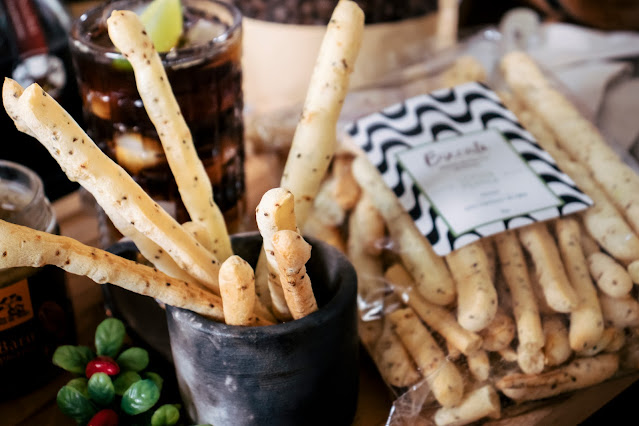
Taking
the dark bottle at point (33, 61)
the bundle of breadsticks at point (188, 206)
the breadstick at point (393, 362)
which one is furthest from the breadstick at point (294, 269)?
the dark bottle at point (33, 61)

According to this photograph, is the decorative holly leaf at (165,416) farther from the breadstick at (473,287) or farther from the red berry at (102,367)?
the breadstick at (473,287)

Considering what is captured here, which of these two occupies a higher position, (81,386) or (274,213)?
(274,213)

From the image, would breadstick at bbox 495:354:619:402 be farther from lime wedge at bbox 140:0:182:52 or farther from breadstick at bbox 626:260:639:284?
lime wedge at bbox 140:0:182:52

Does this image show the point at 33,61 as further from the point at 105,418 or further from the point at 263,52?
the point at 105,418

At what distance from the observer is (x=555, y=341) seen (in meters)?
0.41

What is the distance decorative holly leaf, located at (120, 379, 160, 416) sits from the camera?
36 cm

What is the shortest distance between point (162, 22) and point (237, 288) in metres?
0.21

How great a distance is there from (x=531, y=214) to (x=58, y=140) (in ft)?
1.00

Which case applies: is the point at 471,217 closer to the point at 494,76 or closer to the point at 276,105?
the point at 494,76

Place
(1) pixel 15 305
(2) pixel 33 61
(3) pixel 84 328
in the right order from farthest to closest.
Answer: (2) pixel 33 61
(3) pixel 84 328
(1) pixel 15 305

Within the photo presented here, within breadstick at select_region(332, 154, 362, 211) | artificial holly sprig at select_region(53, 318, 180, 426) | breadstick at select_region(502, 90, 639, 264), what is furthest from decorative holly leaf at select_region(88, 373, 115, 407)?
breadstick at select_region(502, 90, 639, 264)

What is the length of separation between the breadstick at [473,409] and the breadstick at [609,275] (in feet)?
0.32

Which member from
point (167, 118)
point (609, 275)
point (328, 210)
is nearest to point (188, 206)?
point (167, 118)

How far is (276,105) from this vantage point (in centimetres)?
74
